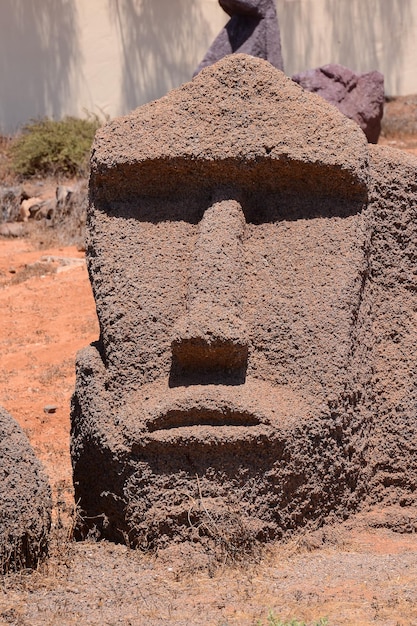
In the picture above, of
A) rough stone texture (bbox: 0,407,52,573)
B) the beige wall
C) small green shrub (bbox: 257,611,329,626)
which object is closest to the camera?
small green shrub (bbox: 257,611,329,626)

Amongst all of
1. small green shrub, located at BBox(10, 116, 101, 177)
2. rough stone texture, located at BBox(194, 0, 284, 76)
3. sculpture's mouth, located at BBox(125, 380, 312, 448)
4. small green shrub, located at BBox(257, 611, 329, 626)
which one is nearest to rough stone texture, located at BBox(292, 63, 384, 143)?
rough stone texture, located at BBox(194, 0, 284, 76)

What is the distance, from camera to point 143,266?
12.5ft

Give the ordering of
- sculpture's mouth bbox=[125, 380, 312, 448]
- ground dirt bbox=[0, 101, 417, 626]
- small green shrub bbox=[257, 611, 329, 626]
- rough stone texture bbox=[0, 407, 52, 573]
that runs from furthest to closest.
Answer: sculpture's mouth bbox=[125, 380, 312, 448], rough stone texture bbox=[0, 407, 52, 573], ground dirt bbox=[0, 101, 417, 626], small green shrub bbox=[257, 611, 329, 626]

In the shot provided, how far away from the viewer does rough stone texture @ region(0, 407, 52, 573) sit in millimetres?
3285

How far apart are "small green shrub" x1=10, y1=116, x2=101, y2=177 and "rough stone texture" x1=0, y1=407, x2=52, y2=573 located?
9.00 meters

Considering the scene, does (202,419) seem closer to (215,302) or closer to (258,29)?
(215,302)

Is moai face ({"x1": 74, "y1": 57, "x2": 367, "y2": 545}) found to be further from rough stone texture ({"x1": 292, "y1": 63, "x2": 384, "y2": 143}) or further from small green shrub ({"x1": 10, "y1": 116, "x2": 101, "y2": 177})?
small green shrub ({"x1": 10, "y1": 116, "x2": 101, "y2": 177})

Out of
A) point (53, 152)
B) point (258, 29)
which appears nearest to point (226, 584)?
point (258, 29)

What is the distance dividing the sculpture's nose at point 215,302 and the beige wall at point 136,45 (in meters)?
10.5

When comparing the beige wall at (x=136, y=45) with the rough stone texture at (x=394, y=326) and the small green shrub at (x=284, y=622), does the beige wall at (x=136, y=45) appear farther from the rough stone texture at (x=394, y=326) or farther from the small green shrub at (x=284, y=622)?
the small green shrub at (x=284, y=622)

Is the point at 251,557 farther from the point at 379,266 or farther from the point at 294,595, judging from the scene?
the point at 379,266

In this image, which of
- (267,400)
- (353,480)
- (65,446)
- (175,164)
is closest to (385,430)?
(353,480)

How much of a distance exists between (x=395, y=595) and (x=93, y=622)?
846 mm

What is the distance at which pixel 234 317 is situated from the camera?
3.60m
